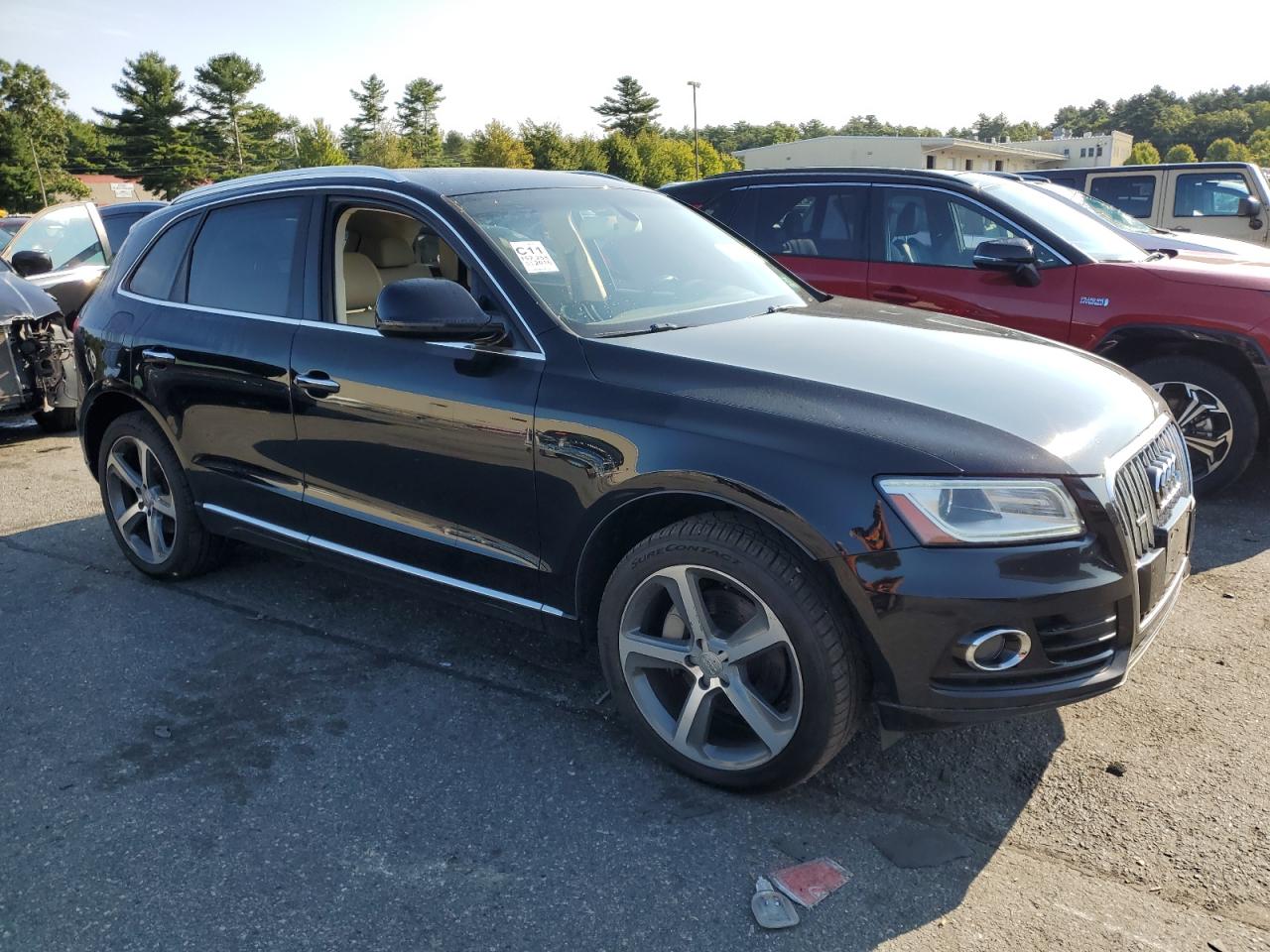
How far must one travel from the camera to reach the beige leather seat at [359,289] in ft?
12.2

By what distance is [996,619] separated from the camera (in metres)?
2.41

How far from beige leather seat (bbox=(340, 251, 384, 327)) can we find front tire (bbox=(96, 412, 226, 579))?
1.24 metres

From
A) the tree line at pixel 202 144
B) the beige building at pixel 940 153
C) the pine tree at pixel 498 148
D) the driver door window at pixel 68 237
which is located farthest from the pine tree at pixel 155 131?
the driver door window at pixel 68 237

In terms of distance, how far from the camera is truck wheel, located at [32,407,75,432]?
8.05 metres

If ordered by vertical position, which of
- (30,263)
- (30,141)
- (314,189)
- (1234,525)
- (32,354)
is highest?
(30,141)

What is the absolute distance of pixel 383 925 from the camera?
2.38 metres

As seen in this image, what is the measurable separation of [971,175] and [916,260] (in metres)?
0.78

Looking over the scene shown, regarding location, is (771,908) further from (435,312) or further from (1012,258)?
(1012,258)

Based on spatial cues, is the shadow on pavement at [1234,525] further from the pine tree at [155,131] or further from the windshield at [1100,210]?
the pine tree at [155,131]

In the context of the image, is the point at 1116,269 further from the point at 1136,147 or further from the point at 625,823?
the point at 1136,147

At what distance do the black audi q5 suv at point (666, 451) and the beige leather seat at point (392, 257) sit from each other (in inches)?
0.8

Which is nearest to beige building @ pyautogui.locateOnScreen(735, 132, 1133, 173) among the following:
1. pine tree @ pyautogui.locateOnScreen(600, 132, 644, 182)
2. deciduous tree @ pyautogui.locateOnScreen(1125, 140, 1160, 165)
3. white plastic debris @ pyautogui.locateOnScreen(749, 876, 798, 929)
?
deciduous tree @ pyautogui.locateOnScreen(1125, 140, 1160, 165)

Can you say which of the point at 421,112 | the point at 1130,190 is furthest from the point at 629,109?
the point at 1130,190

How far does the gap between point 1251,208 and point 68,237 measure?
463 inches
